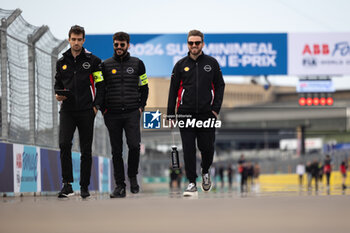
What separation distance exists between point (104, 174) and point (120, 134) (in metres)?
10.7

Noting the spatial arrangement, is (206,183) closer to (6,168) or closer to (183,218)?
(183,218)

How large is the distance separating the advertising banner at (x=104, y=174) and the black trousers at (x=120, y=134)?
9576mm

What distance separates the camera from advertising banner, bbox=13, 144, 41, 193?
443 inches

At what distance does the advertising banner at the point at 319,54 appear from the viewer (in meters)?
26.5

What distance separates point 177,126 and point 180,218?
3037 mm

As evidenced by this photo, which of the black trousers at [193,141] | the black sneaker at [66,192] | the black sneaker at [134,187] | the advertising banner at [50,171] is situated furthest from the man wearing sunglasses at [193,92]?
the advertising banner at [50,171]

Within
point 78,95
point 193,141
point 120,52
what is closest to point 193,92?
point 193,141

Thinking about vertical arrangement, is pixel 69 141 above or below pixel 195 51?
below

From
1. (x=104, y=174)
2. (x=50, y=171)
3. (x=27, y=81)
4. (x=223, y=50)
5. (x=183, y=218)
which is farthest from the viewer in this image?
(x=223, y=50)

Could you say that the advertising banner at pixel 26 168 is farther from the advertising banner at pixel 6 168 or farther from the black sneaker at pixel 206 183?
the black sneaker at pixel 206 183

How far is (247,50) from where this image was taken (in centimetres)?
2600

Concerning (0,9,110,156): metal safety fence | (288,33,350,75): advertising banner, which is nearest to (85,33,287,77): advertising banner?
(288,33,350,75): advertising banner

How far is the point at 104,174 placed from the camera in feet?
62.7

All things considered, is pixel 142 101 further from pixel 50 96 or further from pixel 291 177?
pixel 291 177
